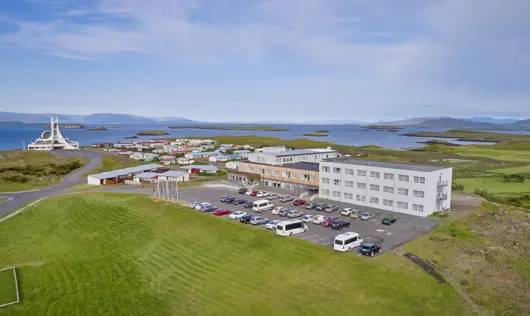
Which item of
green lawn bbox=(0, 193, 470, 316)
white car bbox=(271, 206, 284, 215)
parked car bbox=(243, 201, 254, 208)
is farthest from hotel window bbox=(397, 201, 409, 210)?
parked car bbox=(243, 201, 254, 208)

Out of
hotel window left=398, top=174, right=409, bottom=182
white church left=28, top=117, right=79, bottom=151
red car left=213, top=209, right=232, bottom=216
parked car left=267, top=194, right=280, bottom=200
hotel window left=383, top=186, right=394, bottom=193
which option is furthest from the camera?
white church left=28, top=117, right=79, bottom=151

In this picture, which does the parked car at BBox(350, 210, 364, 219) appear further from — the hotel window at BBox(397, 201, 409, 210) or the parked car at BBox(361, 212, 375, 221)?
the hotel window at BBox(397, 201, 409, 210)

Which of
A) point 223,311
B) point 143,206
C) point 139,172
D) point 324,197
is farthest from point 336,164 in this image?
point 139,172

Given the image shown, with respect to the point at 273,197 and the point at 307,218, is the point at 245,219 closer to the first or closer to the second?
the point at 307,218

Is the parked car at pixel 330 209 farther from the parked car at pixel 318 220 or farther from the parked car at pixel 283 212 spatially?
the parked car at pixel 283 212

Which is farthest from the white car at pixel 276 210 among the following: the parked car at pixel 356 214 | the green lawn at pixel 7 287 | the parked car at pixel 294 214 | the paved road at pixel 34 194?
the paved road at pixel 34 194

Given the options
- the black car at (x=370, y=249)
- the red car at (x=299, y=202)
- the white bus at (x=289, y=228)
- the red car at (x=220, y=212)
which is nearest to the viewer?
the black car at (x=370, y=249)
